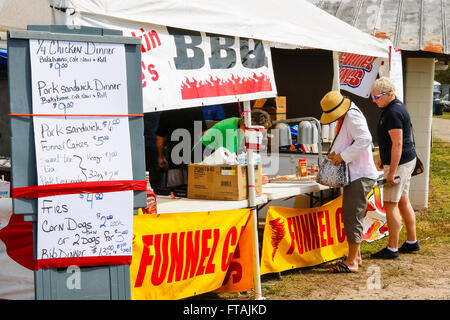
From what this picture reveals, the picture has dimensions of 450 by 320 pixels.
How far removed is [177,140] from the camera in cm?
644

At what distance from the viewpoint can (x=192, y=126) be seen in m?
6.65

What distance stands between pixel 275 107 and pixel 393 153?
9.24 ft

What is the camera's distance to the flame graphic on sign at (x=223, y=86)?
4277 millimetres

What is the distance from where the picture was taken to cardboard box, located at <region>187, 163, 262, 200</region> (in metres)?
4.73

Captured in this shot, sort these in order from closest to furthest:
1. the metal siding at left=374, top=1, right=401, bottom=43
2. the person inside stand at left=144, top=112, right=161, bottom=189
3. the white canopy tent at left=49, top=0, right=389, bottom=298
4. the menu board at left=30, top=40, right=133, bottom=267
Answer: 1. the menu board at left=30, top=40, right=133, bottom=267
2. the white canopy tent at left=49, top=0, right=389, bottom=298
3. the person inside stand at left=144, top=112, right=161, bottom=189
4. the metal siding at left=374, top=1, right=401, bottom=43

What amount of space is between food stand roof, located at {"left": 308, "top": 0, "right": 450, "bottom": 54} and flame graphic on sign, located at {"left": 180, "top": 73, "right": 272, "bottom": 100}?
4.66 meters

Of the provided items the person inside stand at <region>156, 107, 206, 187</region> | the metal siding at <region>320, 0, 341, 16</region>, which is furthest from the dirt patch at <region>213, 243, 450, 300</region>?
the metal siding at <region>320, 0, 341, 16</region>

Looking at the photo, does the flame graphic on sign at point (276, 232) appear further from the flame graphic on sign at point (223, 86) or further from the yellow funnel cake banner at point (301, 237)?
the flame graphic on sign at point (223, 86)

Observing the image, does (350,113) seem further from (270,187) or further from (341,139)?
(270,187)

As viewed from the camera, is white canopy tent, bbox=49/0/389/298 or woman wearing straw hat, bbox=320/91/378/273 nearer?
white canopy tent, bbox=49/0/389/298

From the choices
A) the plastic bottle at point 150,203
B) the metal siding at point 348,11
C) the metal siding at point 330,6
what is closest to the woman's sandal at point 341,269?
the plastic bottle at point 150,203

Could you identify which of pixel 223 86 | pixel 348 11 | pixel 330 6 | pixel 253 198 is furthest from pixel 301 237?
pixel 330 6

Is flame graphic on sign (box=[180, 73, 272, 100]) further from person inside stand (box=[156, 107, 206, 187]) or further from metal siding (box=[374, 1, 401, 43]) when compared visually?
metal siding (box=[374, 1, 401, 43])

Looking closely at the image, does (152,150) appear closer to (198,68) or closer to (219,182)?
(219,182)
